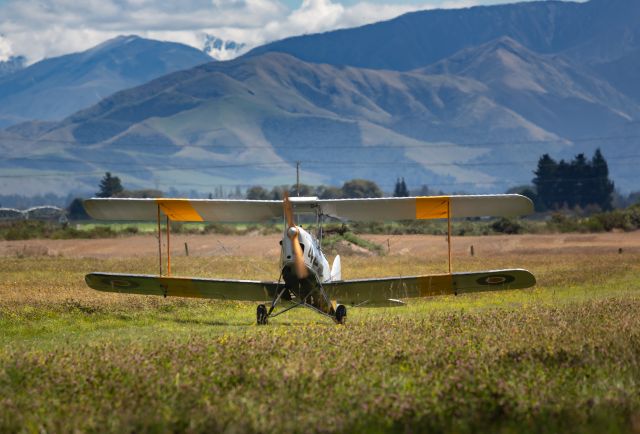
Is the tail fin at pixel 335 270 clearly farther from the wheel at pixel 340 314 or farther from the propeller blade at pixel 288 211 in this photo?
the propeller blade at pixel 288 211

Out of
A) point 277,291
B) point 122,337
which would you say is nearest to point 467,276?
point 277,291

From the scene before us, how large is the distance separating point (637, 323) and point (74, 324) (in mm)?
10314

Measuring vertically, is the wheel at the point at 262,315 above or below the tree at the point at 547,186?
below

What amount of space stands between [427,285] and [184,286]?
4603 mm

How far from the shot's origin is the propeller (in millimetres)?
18062

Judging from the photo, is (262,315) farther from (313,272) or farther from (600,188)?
(600,188)

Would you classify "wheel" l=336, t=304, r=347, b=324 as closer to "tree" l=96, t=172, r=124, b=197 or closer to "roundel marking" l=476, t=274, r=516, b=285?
"roundel marking" l=476, t=274, r=516, b=285

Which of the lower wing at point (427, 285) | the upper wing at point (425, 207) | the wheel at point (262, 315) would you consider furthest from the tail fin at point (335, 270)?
the wheel at point (262, 315)

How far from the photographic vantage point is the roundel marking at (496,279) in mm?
19297

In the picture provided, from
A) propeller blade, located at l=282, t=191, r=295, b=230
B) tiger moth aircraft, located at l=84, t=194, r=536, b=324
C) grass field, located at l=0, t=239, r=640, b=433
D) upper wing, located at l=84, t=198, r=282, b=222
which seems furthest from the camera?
upper wing, located at l=84, t=198, r=282, b=222

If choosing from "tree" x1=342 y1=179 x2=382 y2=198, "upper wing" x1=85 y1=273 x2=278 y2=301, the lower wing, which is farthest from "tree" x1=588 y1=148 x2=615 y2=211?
"upper wing" x1=85 y1=273 x2=278 y2=301

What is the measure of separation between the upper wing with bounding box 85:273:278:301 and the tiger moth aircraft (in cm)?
2

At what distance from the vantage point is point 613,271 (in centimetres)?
3209

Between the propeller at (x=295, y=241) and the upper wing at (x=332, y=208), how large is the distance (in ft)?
1.99
